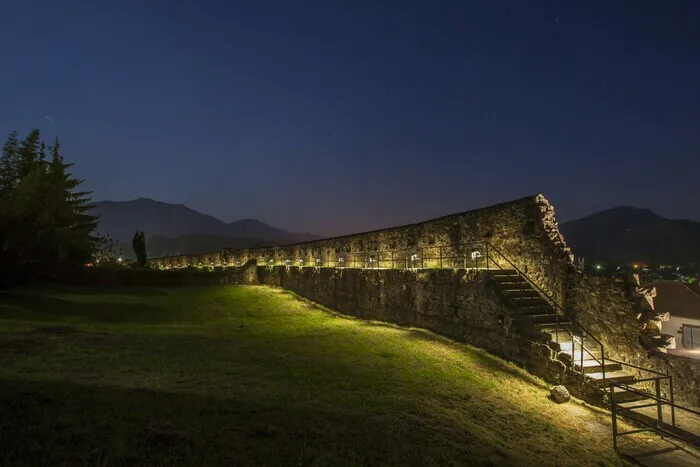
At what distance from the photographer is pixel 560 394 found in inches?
374

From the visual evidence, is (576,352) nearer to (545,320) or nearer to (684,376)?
(545,320)

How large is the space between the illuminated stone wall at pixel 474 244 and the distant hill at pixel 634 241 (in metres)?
61.0

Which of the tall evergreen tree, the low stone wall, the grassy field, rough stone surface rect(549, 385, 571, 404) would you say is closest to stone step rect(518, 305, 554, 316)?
the grassy field

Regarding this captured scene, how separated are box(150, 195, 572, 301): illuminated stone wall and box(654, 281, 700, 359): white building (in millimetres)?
3684

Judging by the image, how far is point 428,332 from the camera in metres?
15.5

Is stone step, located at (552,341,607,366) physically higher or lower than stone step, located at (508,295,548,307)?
lower

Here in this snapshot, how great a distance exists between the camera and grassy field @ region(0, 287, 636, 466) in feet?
16.2

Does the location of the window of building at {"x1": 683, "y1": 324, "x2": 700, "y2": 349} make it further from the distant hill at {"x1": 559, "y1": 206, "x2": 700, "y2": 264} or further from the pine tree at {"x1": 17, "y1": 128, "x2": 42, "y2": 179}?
the distant hill at {"x1": 559, "y1": 206, "x2": 700, "y2": 264}

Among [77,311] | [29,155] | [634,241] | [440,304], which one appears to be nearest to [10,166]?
[29,155]

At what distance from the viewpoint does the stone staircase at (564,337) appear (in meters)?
9.64

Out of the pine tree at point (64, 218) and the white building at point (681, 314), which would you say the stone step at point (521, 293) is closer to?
the white building at point (681, 314)

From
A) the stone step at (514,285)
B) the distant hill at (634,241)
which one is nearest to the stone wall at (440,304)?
the stone step at (514,285)

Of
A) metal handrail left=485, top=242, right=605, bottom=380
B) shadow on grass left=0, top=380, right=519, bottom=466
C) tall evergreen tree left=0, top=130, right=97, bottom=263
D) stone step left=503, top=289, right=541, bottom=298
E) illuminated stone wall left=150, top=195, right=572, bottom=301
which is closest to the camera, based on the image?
shadow on grass left=0, top=380, right=519, bottom=466

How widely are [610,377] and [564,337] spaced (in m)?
1.71
